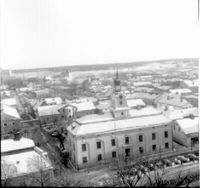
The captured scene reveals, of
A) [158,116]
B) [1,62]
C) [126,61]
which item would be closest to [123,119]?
[158,116]

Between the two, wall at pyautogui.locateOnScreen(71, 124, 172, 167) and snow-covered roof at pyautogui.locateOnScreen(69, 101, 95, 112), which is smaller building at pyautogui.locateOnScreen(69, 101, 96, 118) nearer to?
snow-covered roof at pyautogui.locateOnScreen(69, 101, 95, 112)

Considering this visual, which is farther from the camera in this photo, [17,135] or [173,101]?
[173,101]

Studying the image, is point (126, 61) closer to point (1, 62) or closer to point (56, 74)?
point (56, 74)

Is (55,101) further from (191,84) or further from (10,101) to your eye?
(191,84)

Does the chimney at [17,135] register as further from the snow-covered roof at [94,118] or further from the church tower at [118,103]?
the church tower at [118,103]

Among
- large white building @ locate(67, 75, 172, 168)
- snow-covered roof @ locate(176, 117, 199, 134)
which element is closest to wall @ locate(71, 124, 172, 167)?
large white building @ locate(67, 75, 172, 168)

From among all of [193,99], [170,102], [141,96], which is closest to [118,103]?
[141,96]
